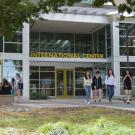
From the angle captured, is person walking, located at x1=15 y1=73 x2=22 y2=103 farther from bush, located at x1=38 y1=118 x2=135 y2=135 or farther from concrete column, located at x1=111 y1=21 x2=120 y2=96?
bush, located at x1=38 y1=118 x2=135 y2=135

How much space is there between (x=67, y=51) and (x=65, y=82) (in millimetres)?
2996

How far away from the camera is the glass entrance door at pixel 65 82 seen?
39719 millimetres

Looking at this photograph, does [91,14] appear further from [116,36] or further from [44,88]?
[44,88]

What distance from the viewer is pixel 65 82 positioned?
3997cm

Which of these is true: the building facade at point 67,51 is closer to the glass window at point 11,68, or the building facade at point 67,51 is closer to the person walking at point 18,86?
the glass window at point 11,68

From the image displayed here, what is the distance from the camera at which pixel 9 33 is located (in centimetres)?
1772

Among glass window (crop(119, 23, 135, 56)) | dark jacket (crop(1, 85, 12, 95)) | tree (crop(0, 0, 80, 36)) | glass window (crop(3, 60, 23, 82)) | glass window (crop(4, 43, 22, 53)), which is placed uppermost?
glass window (crop(119, 23, 135, 56))

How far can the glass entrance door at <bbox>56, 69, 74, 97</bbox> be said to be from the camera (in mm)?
39719

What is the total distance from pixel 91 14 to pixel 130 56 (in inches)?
175

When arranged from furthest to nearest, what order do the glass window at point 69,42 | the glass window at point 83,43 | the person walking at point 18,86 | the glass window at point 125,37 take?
the glass window at point 83,43
the glass window at point 69,42
the glass window at point 125,37
the person walking at point 18,86

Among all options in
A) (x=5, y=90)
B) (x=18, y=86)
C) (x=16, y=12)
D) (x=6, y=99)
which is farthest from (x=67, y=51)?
(x=16, y=12)

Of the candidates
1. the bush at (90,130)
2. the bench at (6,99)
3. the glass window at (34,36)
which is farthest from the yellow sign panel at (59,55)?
the bush at (90,130)

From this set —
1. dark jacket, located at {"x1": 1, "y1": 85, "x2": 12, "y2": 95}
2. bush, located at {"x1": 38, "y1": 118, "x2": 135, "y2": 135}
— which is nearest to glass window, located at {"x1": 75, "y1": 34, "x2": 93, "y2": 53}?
dark jacket, located at {"x1": 1, "y1": 85, "x2": 12, "y2": 95}

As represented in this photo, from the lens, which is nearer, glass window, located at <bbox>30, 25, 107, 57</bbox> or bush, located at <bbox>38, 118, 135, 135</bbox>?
bush, located at <bbox>38, 118, 135, 135</bbox>
